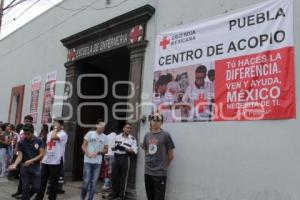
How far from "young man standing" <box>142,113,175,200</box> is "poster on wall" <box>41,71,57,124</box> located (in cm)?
640

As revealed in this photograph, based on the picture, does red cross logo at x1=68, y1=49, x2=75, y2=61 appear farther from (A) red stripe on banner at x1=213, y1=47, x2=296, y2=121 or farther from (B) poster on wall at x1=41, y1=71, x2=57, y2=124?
(A) red stripe on banner at x1=213, y1=47, x2=296, y2=121

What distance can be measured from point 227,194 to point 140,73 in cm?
363

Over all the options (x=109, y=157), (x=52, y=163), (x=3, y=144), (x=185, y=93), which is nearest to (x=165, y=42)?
(x=185, y=93)

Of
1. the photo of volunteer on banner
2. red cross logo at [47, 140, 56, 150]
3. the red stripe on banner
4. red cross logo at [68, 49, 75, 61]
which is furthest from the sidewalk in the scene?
the red stripe on banner

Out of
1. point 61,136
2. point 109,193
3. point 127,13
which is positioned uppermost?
point 127,13

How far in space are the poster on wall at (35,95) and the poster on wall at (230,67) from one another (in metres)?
6.80

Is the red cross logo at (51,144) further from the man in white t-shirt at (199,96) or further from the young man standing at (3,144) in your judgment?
the young man standing at (3,144)

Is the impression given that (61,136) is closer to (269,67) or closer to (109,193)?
(109,193)

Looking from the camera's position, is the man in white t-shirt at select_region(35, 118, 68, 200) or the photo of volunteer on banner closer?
the photo of volunteer on banner

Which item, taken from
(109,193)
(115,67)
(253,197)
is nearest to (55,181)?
(109,193)

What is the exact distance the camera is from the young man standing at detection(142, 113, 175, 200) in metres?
7.07

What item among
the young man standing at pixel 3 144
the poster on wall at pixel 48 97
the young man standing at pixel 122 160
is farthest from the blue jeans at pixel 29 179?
the poster on wall at pixel 48 97

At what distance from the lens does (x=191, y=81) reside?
7.90 metres

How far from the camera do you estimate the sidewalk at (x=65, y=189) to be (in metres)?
9.13
